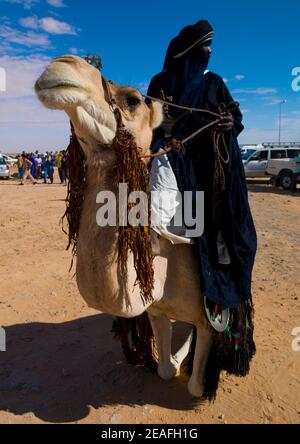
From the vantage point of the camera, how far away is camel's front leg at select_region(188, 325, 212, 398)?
2.92m

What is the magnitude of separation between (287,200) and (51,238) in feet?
30.1

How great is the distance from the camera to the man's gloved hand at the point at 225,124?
264 centimetres

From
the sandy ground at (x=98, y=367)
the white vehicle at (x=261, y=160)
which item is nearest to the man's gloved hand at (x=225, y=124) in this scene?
the sandy ground at (x=98, y=367)

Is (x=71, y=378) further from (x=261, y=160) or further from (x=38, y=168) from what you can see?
(x=38, y=168)

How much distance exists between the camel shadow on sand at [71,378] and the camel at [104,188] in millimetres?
989

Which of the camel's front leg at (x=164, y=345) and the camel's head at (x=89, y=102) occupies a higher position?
the camel's head at (x=89, y=102)

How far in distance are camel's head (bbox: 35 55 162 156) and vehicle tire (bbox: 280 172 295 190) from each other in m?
16.0

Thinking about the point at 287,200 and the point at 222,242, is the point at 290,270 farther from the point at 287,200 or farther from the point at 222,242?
the point at 287,200

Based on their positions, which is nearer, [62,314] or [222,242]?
[222,242]

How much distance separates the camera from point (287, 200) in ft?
46.1

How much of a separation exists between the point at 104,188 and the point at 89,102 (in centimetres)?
45

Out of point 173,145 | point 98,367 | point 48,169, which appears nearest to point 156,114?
point 173,145

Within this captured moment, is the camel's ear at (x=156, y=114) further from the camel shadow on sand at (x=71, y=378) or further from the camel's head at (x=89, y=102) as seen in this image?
the camel shadow on sand at (x=71, y=378)
